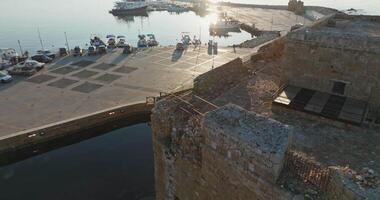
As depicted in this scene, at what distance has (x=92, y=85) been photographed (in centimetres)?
3609

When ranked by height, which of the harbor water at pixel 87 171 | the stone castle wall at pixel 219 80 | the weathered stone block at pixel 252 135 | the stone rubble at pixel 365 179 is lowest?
the harbor water at pixel 87 171

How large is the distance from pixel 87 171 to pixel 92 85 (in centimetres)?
1594

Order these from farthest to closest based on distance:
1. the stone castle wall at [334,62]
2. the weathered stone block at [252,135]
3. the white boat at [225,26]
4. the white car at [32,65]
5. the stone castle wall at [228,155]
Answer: the white boat at [225,26] < the white car at [32,65] < the stone castle wall at [334,62] < the stone castle wall at [228,155] < the weathered stone block at [252,135]

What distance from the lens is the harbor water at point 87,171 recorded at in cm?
2038

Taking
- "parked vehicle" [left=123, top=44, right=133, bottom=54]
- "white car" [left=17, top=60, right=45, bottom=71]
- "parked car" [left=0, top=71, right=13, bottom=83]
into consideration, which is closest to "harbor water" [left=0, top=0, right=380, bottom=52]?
"parked vehicle" [left=123, top=44, right=133, bottom=54]

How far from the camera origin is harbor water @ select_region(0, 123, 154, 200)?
20375 mm

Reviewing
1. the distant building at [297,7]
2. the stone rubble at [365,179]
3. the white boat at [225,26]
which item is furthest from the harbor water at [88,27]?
the stone rubble at [365,179]

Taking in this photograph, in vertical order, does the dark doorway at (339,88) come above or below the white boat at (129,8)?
above

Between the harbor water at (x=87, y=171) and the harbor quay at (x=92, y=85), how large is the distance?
7.31 feet

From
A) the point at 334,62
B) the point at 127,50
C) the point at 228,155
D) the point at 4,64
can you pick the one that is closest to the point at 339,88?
the point at 334,62

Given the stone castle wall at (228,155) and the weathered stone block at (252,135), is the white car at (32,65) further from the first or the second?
the weathered stone block at (252,135)

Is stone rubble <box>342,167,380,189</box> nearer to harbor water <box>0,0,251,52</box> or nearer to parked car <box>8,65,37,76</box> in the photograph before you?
parked car <box>8,65,37,76</box>

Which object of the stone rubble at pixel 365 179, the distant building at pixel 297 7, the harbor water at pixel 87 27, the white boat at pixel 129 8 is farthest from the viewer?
the white boat at pixel 129 8

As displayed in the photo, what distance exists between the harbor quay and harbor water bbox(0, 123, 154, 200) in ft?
7.31
